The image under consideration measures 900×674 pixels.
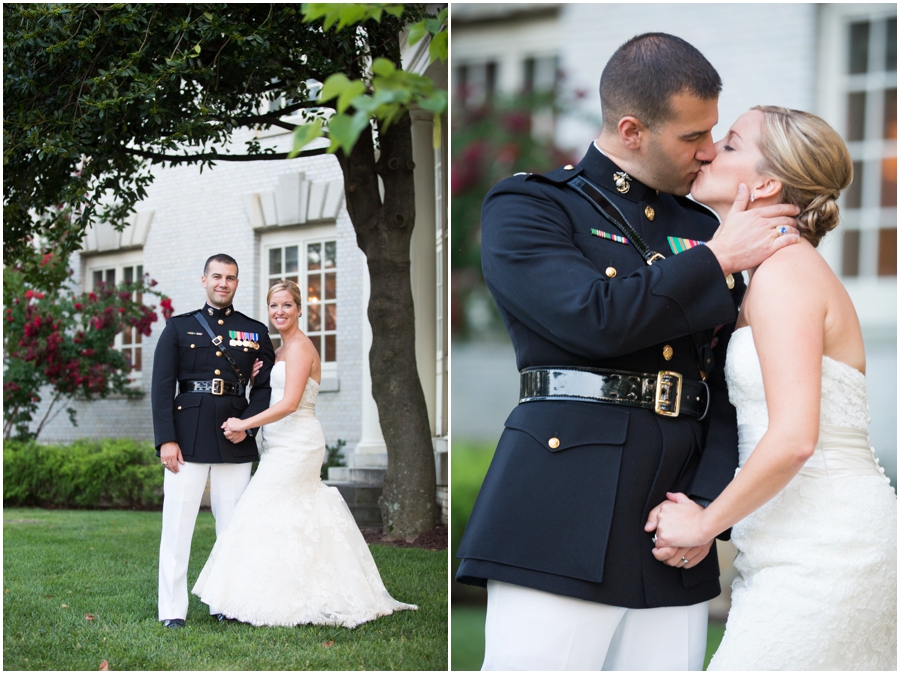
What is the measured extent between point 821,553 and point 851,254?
115 inches

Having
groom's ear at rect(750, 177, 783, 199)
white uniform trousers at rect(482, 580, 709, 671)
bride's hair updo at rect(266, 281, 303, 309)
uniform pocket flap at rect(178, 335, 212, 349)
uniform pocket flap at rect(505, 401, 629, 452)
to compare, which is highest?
groom's ear at rect(750, 177, 783, 199)

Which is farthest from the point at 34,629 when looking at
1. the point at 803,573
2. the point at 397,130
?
the point at 803,573

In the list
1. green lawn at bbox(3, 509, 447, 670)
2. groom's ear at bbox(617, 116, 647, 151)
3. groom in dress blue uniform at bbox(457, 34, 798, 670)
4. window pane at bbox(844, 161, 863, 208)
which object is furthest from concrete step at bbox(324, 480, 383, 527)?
window pane at bbox(844, 161, 863, 208)

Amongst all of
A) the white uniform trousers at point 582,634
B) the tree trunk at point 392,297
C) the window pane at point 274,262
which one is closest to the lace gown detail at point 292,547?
the tree trunk at point 392,297

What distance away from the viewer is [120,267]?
3619 millimetres

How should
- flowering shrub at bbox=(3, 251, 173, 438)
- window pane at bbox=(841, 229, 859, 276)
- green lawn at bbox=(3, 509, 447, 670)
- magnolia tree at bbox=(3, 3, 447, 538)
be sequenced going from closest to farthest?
green lawn at bbox=(3, 509, 447, 670) < magnolia tree at bbox=(3, 3, 447, 538) < flowering shrub at bbox=(3, 251, 173, 438) < window pane at bbox=(841, 229, 859, 276)

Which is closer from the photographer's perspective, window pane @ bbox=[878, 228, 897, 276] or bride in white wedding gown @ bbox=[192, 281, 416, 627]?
bride in white wedding gown @ bbox=[192, 281, 416, 627]

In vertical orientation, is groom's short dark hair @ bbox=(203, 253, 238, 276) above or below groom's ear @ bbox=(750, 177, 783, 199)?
below

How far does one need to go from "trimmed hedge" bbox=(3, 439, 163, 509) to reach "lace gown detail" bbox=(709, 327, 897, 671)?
262cm

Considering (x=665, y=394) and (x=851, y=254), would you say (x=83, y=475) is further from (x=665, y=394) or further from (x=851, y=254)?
(x=851, y=254)

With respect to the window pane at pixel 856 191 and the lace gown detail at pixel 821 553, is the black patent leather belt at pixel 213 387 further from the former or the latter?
the window pane at pixel 856 191

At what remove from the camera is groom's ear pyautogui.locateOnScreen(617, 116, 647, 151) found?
65.2 inches

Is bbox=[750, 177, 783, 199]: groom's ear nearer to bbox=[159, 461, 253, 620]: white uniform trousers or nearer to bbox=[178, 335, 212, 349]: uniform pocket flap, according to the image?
bbox=[178, 335, 212, 349]: uniform pocket flap

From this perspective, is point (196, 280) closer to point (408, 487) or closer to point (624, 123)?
point (408, 487)
